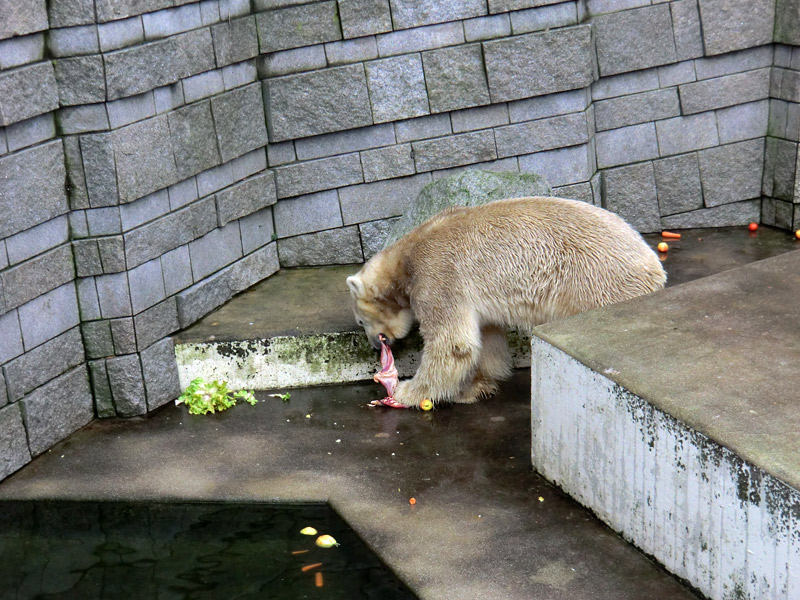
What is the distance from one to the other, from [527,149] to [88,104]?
3345 millimetres

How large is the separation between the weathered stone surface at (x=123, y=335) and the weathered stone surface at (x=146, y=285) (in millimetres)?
92

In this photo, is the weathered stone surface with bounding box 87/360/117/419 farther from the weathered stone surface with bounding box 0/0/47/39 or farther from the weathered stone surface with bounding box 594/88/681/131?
the weathered stone surface with bounding box 594/88/681/131

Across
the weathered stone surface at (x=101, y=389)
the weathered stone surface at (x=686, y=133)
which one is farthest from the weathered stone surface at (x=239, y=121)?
the weathered stone surface at (x=686, y=133)

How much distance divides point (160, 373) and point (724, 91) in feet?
16.5

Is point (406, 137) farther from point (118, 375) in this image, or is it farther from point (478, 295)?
point (118, 375)

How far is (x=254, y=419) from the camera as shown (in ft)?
20.9

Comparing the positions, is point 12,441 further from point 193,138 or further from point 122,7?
point 122,7

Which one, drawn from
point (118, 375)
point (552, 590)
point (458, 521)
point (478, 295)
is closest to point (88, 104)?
point (118, 375)

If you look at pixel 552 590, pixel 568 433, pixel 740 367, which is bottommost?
pixel 552 590

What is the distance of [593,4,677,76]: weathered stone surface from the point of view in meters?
7.83

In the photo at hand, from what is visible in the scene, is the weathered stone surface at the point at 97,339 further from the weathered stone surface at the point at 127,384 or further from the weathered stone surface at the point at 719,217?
the weathered stone surface at the point at 719,217

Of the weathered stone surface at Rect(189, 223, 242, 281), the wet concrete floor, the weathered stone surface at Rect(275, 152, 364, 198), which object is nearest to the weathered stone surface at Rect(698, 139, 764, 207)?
the wet concrete floor

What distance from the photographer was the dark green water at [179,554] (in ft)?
15.4

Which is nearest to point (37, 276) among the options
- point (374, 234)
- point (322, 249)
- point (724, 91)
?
point (322, 249)
